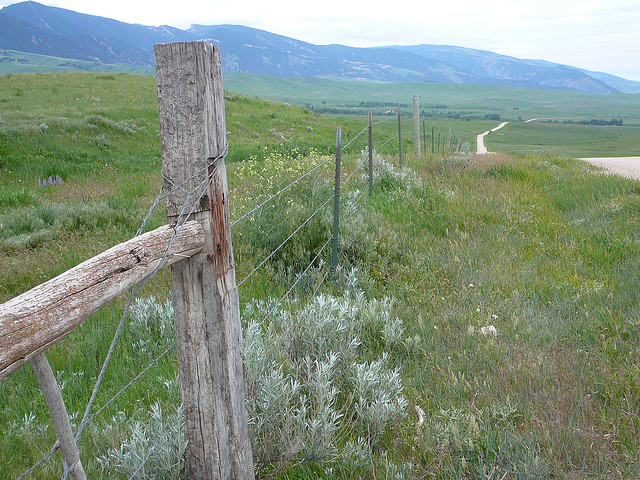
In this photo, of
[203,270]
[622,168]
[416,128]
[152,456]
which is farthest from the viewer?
[416,128]

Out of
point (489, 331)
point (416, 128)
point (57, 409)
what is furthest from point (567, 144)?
point (57, 409)

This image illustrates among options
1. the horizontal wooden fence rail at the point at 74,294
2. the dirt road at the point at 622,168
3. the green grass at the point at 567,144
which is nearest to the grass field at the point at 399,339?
the horizontal wooden fence rail at the point at 74,294

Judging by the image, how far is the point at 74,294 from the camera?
152 cm

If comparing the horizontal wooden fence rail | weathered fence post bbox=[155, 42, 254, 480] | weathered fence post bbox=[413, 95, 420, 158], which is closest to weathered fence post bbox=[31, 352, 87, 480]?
the horizontal wooden fence rail

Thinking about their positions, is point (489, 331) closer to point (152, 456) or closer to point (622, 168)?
point (152, 456)

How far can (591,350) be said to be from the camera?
12.6 ft

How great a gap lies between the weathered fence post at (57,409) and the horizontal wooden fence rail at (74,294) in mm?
74

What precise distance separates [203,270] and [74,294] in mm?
768

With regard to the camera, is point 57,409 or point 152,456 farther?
point 152,456

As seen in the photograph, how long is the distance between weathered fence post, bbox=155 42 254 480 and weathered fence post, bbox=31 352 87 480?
2.39 feet

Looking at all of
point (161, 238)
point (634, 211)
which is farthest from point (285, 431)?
point (634, 211)

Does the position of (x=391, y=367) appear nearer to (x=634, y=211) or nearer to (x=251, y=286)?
(x=251, y=286)

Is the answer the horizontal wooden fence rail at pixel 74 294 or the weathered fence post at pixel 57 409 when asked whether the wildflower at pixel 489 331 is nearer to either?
the horizontal wooden fence rail at pixel 74 294

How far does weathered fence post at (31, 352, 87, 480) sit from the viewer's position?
4.68 ft
